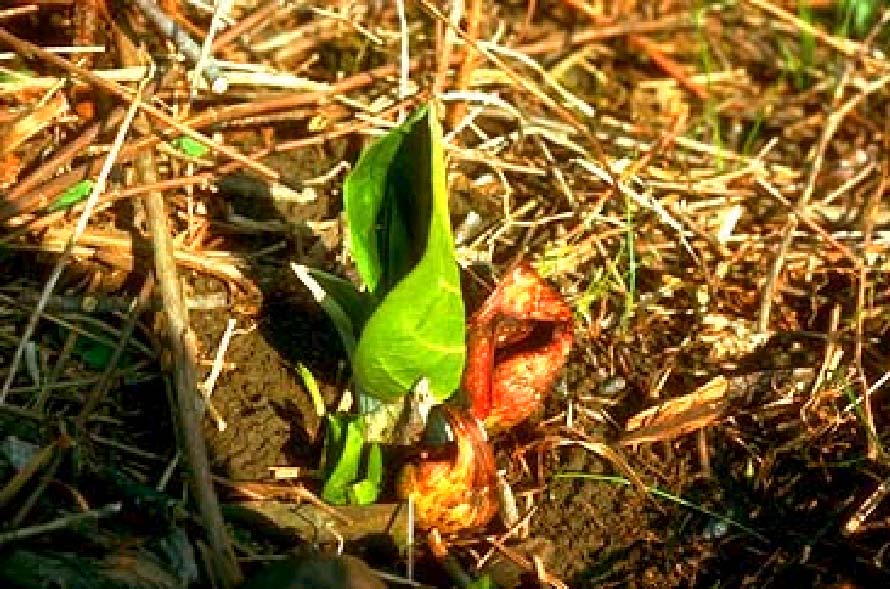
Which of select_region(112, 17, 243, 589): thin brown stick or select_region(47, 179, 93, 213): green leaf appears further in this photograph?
select_region(47, 179, 93, 213): green leaf

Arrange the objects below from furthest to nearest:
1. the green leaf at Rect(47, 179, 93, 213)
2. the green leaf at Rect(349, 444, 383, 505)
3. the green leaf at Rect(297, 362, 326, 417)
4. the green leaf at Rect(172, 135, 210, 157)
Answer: the green leaf at Rect(172, 135, 210, 157), the green leaf at Rect(47, 179, 93, 213), the green leaf at Rect(297, 362, 326, 417), the green leaf at Rect(349, 444, 383, 505)

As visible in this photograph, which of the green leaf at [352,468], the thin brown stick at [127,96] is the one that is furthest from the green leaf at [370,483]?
the thin brown stick at [127,96]

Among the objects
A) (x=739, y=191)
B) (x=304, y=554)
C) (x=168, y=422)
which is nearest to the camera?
(x=304, y=554)

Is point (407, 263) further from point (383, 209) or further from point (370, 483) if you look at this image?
point (370, 483)

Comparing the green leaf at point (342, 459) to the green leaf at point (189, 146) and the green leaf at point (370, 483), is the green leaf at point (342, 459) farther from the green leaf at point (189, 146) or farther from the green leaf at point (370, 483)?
the green leaf at point (189, 146)

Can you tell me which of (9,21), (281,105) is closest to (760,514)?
(281,105)

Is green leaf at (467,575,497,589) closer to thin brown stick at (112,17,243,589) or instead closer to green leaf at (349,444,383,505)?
green leaf at (349,444,383,505)

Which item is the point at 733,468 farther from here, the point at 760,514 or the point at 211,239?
the point at 211,239

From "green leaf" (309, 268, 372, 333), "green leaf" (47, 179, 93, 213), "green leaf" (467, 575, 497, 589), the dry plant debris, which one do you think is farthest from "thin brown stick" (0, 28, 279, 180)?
"green leaf" (467, 575, 497, 589)
